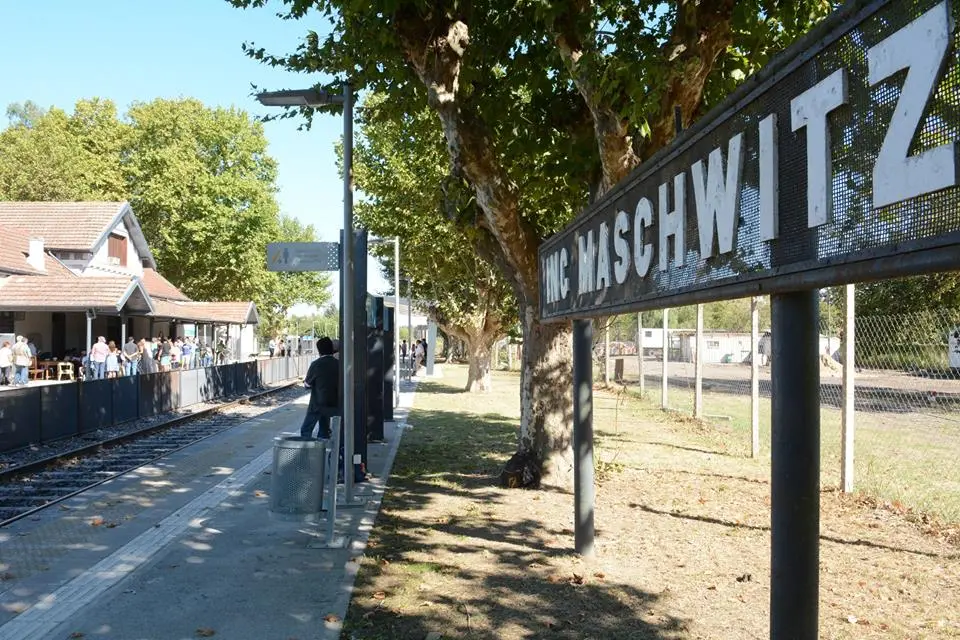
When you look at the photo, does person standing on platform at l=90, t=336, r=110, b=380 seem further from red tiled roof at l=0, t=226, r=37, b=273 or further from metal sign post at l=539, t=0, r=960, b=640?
metal sign post at l=539, t=0, r=960, b=640

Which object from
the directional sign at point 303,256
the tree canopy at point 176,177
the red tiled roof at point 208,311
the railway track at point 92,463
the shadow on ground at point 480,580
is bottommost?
the railway track at point 92,463

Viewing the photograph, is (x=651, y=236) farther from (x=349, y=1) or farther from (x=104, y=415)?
(x=104, y=415)

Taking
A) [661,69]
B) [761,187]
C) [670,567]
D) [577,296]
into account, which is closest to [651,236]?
[761,187]

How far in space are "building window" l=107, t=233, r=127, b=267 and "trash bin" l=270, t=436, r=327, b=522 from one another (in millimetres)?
35154

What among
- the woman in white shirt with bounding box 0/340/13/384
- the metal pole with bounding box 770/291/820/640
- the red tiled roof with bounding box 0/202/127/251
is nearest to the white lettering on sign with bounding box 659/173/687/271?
the metal pole with bounding box 770/291/820/640

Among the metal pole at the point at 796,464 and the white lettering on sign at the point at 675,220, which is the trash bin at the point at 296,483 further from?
the metal pole at the point at 796,464

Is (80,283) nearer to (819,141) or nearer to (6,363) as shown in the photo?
(6,363)

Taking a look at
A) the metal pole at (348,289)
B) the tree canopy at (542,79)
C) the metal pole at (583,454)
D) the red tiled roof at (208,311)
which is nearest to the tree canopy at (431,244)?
the tree canopy at (542,79)

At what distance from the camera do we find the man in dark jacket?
10945 millimetres

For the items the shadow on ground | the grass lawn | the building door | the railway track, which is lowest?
the railway track

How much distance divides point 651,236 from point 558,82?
23.1 ft

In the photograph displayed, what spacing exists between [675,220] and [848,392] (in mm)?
5746

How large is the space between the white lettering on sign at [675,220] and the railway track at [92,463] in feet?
23.1

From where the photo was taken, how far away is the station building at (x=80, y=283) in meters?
28.9
